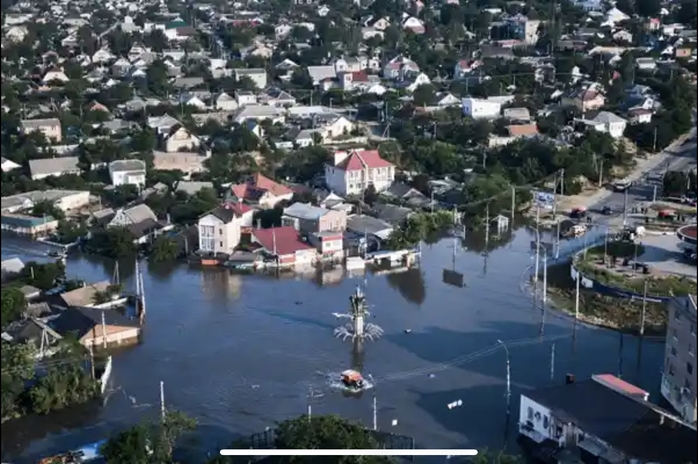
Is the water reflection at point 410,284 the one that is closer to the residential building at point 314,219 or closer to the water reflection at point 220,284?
the residential building at point 314,219

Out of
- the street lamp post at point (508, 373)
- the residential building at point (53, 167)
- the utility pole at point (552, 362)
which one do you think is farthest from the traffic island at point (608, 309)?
the residential building at point (53, 167)

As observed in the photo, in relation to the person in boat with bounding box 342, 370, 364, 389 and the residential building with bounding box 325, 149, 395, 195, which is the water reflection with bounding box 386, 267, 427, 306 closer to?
the person in boat with bounding box 342, 370, 364, 389

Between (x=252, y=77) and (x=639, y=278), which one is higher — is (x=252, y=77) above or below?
above

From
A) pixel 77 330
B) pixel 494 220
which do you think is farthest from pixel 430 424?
pixel 494 220

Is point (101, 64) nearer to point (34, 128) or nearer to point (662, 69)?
point (34, 128)

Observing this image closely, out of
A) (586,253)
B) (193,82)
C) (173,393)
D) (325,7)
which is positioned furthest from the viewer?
(325,7)

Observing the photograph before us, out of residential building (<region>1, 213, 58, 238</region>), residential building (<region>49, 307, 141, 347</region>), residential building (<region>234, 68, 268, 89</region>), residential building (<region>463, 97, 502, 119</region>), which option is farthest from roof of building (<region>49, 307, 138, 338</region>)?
residential building (<region>234, 68, 268, 89</region>)
